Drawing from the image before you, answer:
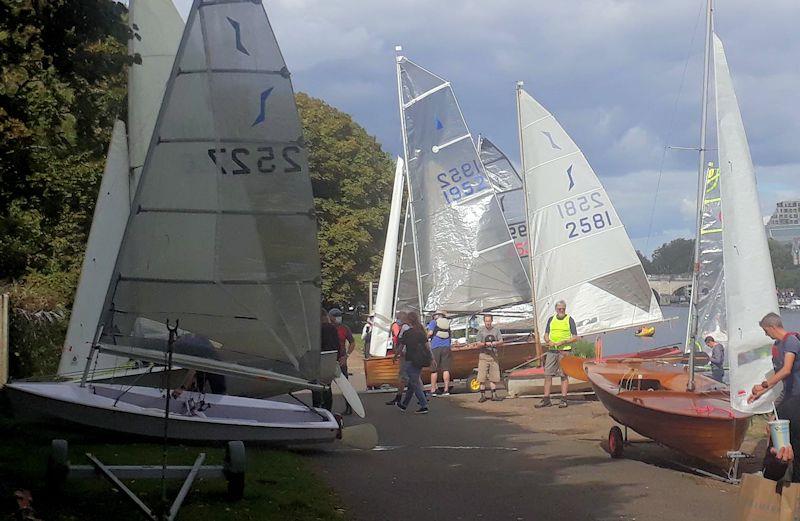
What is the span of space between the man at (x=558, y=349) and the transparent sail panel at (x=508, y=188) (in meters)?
8.99

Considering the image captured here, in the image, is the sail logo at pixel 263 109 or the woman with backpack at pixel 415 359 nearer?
the sail logo at pixel 263 109

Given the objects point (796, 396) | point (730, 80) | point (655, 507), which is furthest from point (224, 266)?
point (730, 80)

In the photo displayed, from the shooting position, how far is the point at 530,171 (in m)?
24.0

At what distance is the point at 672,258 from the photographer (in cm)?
6662

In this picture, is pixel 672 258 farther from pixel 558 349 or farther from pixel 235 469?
pixel 235 469

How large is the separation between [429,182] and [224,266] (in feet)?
47.4

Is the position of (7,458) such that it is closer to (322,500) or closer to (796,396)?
Result: (322,500)

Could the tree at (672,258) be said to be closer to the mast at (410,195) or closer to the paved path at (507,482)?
the mast at (410,195)

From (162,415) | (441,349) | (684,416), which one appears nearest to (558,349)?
(441,349)

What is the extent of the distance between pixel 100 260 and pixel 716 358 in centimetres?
1082

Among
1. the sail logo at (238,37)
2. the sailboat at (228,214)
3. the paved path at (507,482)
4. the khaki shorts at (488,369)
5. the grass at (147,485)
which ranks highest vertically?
the sail logo at (238,37)

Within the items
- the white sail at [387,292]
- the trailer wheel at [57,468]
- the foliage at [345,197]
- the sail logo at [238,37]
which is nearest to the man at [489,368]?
the white sail at [387,292]

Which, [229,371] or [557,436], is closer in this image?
[229,371]

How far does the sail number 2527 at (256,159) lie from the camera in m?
9.48
